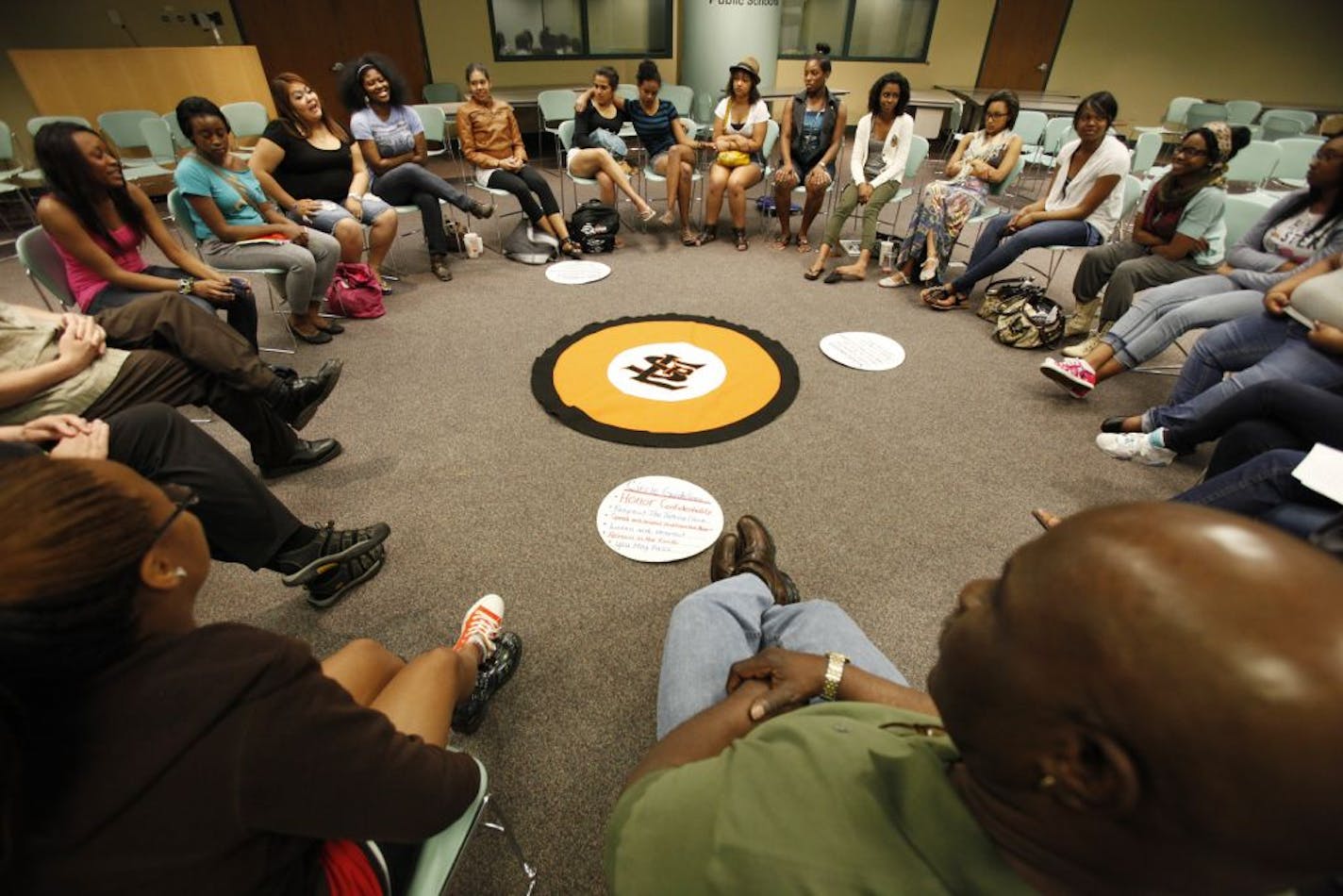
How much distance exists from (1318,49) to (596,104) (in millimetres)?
9164

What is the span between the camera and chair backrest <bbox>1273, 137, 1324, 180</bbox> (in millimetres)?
4605

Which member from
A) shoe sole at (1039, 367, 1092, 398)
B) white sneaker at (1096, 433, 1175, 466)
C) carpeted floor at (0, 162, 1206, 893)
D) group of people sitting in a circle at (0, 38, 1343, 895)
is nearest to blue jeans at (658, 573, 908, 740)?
group of people sitting in a circle at (0, 38, 1343, 895)

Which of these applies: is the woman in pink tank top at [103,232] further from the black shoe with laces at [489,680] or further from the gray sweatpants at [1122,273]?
the gray sweatpants at [1122,273]

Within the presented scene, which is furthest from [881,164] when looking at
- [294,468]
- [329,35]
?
[329,35]

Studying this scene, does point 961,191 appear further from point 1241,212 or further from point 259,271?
point 259,271

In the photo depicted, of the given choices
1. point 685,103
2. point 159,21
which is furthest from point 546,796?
point 159,21

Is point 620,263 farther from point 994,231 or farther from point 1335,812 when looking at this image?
point 1335,812

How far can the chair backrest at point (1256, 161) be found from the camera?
14.7 feet

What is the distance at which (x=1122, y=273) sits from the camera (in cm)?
310

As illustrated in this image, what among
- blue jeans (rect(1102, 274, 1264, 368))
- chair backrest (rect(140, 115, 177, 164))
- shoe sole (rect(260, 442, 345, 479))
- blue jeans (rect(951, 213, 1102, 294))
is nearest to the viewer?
shoe sole (rect(260, 442, 345, 479))

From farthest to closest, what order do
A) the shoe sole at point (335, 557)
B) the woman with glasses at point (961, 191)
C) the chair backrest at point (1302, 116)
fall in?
the chair backrest at point (1302, 116) < the woman with glasses at point (961, 191) < the shoe sole at point (335, 557)

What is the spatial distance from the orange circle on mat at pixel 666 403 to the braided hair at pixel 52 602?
2056 millimetres

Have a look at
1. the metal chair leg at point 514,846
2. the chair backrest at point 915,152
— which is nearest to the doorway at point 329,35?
the chair backrest at point 915,152

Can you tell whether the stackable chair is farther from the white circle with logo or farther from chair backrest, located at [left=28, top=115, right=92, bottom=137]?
chair backrest, located at [left=28, top=115, right=92, bottom=137]
